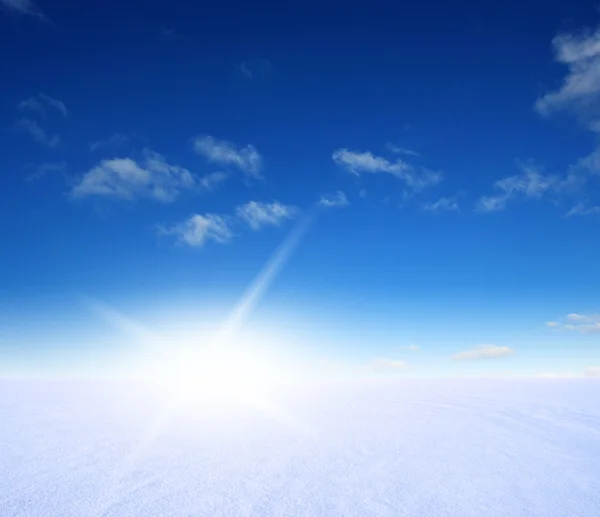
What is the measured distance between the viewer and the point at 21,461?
6453 mm

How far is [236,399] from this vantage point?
48.0 feet

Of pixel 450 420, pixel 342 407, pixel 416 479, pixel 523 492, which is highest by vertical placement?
pixel 450 420

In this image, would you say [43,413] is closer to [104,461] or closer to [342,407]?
[104,461]

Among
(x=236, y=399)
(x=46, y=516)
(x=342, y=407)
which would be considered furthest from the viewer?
(x=236, y=399)

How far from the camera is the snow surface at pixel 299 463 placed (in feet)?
16.0

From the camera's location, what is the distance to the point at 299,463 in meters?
6.43

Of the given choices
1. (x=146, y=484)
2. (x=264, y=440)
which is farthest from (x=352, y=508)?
(x=264, y=440)

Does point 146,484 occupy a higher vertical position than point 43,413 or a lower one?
higher

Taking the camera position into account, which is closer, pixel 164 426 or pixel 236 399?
pixel 164 426

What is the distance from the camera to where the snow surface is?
4.88 m

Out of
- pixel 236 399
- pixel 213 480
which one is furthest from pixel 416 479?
pixel 236 399

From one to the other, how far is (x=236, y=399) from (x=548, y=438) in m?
10.4

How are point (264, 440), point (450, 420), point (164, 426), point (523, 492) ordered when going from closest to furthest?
1. point (523, 492)
2. point (264, 440)
3. point (164, 426)
4. point (450, 420)

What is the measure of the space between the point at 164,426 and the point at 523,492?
25.6 feet
